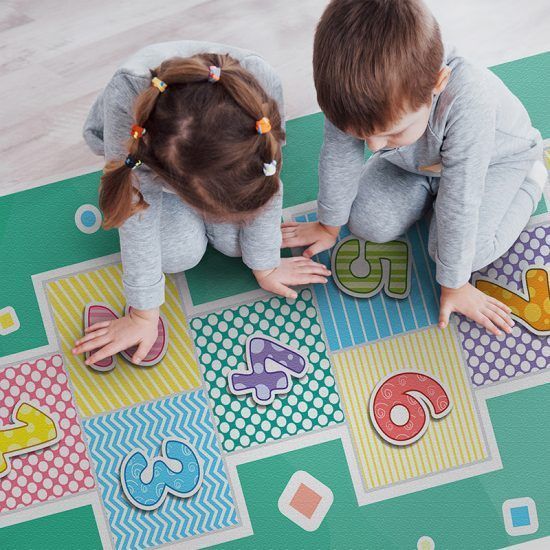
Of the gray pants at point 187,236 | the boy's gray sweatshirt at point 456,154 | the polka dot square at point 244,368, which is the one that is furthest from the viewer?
the polka dot square at point 244,368

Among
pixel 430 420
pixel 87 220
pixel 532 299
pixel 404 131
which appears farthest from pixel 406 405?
pixel 87 220

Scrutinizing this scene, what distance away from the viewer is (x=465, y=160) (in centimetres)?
82

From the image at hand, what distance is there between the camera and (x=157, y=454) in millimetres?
1039

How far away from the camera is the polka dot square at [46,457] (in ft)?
3.40

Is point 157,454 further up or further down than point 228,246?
further down

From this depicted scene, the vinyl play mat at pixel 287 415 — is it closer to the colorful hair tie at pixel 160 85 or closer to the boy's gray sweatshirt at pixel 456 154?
the boy's gray sweatshirt at pixel 456 154

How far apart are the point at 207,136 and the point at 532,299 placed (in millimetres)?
624

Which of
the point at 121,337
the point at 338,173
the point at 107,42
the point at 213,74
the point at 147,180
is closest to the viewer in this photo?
the point at 213,74

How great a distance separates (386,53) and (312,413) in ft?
1.86

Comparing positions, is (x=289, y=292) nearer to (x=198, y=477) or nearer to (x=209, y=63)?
(x=198, y=477)

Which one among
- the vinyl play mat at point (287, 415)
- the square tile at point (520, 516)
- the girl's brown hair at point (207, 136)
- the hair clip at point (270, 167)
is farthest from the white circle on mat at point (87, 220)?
the square tile at point (520, 516)

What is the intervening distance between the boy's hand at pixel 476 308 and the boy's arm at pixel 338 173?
0.20 m

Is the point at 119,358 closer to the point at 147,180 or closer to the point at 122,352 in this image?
the point at 122,352

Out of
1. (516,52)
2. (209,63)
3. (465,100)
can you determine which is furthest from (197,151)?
(516,52)
